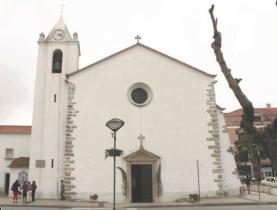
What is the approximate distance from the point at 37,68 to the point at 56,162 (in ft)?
21.2

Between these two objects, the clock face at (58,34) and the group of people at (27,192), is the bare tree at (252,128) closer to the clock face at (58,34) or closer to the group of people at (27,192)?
the group of people at (27,192)

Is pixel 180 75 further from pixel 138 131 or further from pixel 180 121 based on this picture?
pixel 138 131

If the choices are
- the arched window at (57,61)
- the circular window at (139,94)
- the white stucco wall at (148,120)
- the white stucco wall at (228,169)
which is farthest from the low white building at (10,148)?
the white stucco wall at (228,169)

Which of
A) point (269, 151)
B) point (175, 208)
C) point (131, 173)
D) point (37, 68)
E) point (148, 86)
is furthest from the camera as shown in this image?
point (37, 68)

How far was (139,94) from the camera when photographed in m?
22.9

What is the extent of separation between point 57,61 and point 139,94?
632 centimetres

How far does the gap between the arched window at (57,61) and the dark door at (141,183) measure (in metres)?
8.39

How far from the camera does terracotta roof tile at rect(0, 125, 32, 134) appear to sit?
33.5 meters

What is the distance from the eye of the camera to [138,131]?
2186cm

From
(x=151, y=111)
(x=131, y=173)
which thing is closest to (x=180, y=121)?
(x=151, y=111)

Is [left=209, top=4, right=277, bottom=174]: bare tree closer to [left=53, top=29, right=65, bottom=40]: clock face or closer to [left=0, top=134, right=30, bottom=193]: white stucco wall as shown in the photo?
[left=53, top=29, right=65, bottom=40]: clock face

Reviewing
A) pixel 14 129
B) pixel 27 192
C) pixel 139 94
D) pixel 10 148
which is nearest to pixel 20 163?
pixel 10 148

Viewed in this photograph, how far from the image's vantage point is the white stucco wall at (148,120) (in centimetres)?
2127

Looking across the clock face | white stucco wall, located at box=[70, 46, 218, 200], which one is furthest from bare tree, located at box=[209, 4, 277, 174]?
the clock face
